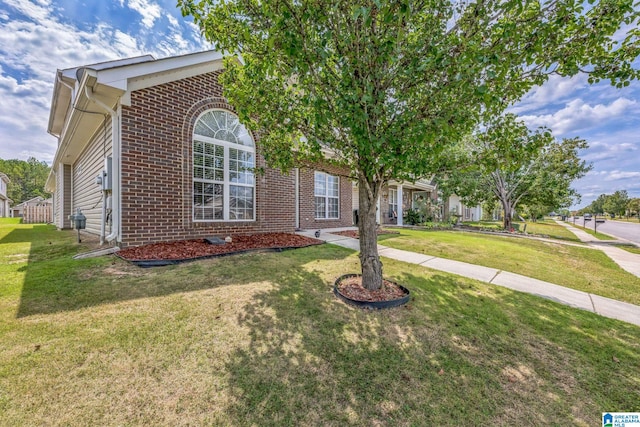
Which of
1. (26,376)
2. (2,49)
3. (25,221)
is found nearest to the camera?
(26,376)

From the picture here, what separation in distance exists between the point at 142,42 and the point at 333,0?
31.4ft

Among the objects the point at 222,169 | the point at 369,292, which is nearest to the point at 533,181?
the point at 369,292

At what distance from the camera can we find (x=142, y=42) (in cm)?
880

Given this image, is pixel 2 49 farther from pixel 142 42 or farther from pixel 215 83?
pixel 215 83

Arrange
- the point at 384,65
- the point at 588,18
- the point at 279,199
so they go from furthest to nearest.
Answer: the point at 279,199
the point at 384,65
the point at 588,18

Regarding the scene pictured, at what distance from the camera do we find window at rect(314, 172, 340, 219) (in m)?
11.5

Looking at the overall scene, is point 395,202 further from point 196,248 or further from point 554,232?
point 196,248

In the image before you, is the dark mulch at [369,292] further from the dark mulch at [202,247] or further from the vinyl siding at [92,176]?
the vinyl siding at [92,176]

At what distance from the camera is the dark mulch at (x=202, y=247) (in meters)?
5.00

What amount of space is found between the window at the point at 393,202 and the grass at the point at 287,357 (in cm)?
1316

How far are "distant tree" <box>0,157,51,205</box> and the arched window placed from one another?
238ft

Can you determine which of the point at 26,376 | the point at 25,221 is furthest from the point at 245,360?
the point at 25,221

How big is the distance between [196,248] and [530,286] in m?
6.86

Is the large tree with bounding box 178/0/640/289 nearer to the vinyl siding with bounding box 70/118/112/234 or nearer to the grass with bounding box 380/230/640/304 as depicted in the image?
the grass with bounding box 380/230/640/304
